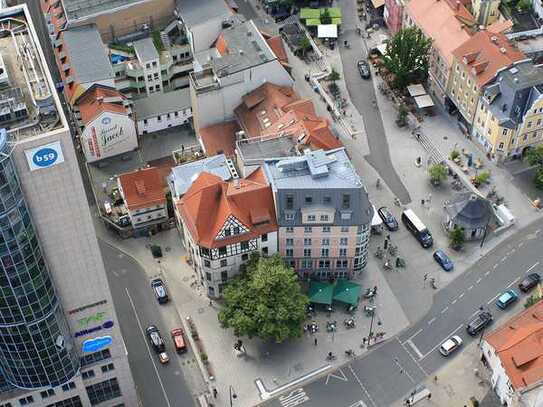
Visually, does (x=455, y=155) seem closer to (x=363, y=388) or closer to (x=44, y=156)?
(x=363, y=388)

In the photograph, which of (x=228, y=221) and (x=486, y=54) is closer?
(x=228, y=221)

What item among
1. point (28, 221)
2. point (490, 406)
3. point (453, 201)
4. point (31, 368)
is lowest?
point (490, 406)

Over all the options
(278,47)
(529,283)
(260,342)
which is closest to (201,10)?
(278,47)

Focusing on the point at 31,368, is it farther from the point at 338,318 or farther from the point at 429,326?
the point at 429,326

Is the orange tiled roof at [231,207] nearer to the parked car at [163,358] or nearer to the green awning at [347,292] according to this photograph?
the green awning at [347,292]

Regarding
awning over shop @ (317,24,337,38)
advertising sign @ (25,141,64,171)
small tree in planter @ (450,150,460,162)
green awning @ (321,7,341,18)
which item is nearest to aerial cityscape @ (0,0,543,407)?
advertising sign @ (25,141,64,171)

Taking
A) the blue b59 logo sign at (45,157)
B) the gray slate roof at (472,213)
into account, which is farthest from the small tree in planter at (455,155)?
the blue b59 logo sign at (45,157)

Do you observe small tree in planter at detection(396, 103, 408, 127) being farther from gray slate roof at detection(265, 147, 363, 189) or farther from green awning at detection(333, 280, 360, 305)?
green awning at detection(333, 280, 360, 305)

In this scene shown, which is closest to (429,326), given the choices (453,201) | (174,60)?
(453,201)
